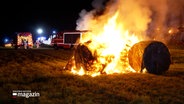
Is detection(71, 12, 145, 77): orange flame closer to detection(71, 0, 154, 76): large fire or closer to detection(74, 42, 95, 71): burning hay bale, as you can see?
detection(71, 0, 154, 76): large fire

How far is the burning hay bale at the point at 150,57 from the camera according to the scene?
44.9 ft

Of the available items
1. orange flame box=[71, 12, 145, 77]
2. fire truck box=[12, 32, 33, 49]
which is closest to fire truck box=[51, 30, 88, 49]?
fire truck box=[12, 32, 33, 49]

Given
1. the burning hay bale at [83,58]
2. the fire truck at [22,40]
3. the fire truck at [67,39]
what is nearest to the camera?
the burning hay bale at [83,58]

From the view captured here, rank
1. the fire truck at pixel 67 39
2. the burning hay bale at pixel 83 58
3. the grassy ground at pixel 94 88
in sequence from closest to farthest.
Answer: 1. the grassy ground at pixel 94 88
2. the burning hay bale at pixel 83 58
3. the fire truck at pixel 67 39

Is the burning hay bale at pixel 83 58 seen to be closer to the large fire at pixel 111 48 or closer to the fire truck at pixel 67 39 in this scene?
the large fire at pixel 111 48

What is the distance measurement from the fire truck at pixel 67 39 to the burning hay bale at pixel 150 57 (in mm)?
17913

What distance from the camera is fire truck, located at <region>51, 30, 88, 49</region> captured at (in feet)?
106

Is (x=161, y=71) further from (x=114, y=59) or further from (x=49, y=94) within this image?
(x=49, y=94)

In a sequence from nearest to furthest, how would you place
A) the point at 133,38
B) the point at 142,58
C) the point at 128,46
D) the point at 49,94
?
the point at 49,94
the point at 142,58
the point at 128,46
the point at 133,38

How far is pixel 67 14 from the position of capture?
83062 millimetres

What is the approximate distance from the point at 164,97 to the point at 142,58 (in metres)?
4.78

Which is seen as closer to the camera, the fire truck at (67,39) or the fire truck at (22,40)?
the fire truck at (67,39)

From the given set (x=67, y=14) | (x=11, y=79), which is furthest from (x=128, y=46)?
(x=67, y=14)

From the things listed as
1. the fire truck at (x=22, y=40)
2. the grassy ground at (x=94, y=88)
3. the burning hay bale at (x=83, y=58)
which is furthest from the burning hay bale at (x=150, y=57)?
the fire truck at (x=22, y=40)
